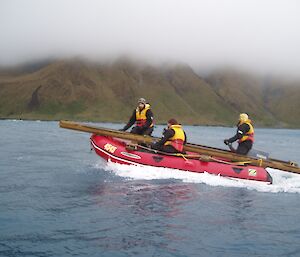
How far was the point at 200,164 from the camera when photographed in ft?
69.7

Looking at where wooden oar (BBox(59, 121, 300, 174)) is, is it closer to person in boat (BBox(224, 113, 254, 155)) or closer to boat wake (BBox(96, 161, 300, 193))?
person in boat (BBox(224, 113, 254, 155))

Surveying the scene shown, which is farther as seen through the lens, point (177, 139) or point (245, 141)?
point (245, 141)

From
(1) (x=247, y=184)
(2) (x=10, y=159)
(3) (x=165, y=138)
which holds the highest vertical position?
(3) (x=165, y=138)

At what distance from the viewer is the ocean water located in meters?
11.2

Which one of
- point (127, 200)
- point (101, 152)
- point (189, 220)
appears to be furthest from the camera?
point (101, 152)

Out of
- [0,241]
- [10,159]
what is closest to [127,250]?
[0,241]

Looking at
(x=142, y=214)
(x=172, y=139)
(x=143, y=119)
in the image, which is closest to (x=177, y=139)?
(x=172, y=139)

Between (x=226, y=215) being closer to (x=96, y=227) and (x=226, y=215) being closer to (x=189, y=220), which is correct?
(x=189, y=220)

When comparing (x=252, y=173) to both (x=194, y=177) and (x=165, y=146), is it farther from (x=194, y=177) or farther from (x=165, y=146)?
(x=165, y=146)

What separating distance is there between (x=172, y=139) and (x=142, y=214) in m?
7.67

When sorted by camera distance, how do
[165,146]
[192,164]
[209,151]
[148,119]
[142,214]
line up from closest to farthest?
[142,214] < [192,164] < [165,146] < [209,151] < [148,119]

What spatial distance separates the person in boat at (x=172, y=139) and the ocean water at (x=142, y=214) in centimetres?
115

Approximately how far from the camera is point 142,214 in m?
14.1

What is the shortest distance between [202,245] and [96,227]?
3.14 metres
